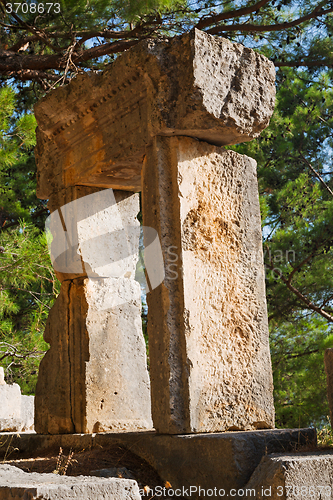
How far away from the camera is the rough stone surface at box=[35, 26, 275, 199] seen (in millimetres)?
3291

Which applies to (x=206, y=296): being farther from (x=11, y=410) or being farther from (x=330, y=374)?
(x=11, y=410)

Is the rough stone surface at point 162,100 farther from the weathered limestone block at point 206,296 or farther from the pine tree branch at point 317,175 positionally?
the pine tree branch at point 317,175

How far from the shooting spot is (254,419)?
3193 millimetres

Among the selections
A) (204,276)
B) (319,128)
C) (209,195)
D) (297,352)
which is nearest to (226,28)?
(209,195)

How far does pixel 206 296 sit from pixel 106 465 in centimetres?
103

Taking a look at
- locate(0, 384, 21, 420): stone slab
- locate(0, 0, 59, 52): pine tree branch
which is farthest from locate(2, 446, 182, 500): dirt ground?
locate(0, 0, 59, 52): pine tree branch

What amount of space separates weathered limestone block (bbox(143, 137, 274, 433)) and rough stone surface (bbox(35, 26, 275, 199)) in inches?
6.1

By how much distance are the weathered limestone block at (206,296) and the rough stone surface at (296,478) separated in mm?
674

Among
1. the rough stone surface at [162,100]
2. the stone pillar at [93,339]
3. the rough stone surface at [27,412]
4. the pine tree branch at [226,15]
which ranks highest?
the pine tree branch at [226,15]

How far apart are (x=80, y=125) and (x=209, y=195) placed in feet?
3.79

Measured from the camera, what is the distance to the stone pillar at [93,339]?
3879 mm

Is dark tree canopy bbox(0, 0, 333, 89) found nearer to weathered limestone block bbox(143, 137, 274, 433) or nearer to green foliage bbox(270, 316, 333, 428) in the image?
weathered limestone block bbox(143, 137, 274, 433)

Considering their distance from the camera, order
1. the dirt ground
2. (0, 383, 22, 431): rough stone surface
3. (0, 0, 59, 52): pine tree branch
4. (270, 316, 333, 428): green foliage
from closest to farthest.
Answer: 1. the dirt ground
2. (0, 0, 59, 52): pine tree branch
3. (0, 383, 22, 431): rough stone surface
4. (270, 316, 333, 428): green foliage

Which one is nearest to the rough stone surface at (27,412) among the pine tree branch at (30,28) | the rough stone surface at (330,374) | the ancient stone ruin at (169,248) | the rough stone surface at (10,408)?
the rough stone surface at (10,408)
